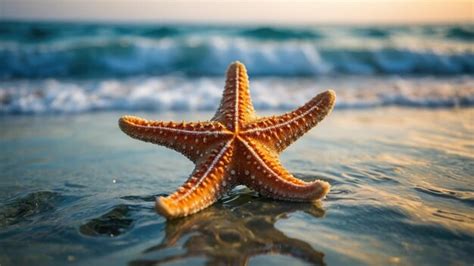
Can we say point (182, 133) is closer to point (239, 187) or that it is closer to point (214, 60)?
point (239, 187)

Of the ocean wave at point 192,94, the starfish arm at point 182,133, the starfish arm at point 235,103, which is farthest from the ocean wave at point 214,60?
the starfish arm at point 182,133

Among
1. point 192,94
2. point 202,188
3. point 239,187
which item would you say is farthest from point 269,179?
point 192,94

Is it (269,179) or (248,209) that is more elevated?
(269,179)

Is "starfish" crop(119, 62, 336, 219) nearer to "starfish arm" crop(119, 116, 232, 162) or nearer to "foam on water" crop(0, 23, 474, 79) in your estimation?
"starfish arm" crop(119, 116, 232, 162)

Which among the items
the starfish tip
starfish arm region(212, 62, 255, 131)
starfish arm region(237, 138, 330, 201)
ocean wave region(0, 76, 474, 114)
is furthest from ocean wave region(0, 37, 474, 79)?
the starfish tip

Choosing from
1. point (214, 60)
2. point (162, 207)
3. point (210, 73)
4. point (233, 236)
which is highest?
point (214, 60)

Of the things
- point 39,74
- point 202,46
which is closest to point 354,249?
point 39,74
